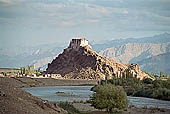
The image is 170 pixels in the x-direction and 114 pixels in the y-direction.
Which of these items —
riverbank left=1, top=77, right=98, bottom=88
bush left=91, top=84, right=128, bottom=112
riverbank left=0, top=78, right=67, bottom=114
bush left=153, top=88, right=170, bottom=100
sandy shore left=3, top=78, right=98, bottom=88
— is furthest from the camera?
sandy shore left=3, top=78, right=98, bottom=88

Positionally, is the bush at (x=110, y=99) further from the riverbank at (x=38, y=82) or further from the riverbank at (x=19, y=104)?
the riverbank at (x=38, y=82)

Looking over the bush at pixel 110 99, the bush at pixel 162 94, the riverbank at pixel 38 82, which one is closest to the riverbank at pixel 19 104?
the bush at pixel 110 99

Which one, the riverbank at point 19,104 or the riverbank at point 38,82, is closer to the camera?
the riverbank at point 19,104

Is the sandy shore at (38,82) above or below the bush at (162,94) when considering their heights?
above

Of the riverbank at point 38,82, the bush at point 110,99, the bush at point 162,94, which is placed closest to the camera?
the bush at point 110,99

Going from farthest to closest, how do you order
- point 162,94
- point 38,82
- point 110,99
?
point 38,82 → point 162,94 → point 110,99

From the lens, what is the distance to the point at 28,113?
25.9 meters

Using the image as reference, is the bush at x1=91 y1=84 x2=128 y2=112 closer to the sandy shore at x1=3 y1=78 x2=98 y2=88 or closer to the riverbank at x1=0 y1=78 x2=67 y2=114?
the riverbank at x1=0 y1=78 x2=67 y2=114

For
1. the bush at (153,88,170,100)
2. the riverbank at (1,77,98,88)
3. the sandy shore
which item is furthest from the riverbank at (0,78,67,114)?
the sandy shore

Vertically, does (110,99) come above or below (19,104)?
below

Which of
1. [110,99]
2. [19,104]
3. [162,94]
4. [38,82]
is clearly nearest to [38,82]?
[38,82]

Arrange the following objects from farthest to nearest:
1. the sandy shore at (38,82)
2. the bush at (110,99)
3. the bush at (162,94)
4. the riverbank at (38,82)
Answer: the sandy shore at (38,82), the riverbank at (38,82), the bush at (162,94), the bush at (110,99)

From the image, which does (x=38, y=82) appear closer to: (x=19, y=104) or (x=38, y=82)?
(x=38, y=82)

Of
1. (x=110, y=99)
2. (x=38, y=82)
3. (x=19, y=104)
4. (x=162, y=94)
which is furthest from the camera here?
(x=38, y=82)
